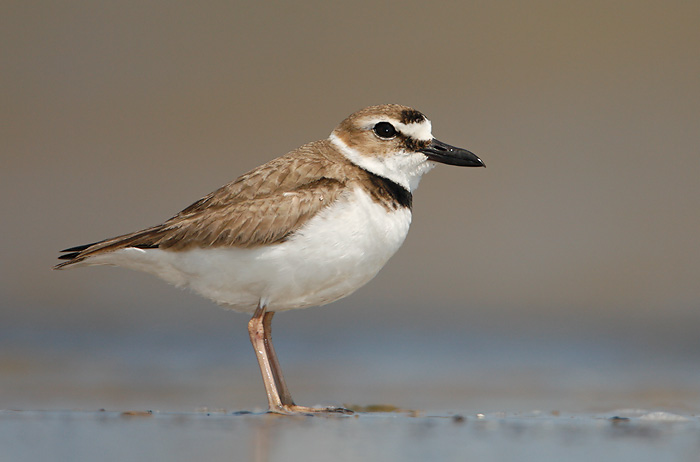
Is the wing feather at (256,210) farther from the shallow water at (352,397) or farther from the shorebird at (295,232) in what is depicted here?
the shallow water at (352,397)

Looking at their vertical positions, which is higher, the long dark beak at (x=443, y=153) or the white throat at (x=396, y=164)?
the long dark beak at (x=443, y=153)

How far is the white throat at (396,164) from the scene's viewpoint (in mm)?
6176

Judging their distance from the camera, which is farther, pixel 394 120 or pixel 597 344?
pixel 597 344

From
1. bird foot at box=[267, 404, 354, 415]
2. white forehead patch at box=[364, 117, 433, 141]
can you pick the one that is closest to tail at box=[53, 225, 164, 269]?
bird foot at box=[267, 404, 354, 415]

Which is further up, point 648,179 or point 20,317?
point 648,179

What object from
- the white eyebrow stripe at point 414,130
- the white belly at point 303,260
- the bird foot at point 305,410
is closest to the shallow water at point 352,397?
the bird foot at point 305,410

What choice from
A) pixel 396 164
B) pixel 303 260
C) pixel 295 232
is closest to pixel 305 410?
pixel 303 260

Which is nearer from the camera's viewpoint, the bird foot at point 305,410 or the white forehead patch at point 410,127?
the bird foot at point 305,410

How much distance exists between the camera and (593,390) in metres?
7.01

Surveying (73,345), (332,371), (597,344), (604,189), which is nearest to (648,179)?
(604,189)

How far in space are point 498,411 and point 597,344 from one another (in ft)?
10.4

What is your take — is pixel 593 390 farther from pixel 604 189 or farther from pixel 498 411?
pixel 604 189

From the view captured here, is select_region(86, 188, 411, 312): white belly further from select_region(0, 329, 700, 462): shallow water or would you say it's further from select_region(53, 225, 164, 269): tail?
select_region(0, 329, 700, 462): shallow water

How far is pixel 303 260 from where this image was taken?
225 inches
